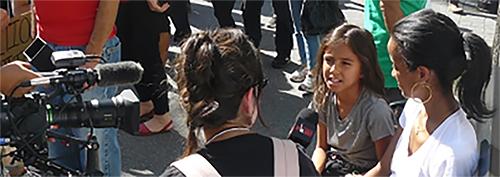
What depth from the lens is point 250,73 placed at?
1.89 m

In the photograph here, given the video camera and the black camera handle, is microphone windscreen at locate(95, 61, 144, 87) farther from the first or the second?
the black camera handle

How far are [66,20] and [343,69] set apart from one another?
1.08 metres

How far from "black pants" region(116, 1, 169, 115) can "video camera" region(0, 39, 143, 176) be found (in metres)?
2.16

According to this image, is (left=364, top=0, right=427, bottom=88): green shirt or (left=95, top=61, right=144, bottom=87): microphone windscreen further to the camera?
(left=364, top=0, right=427, bottom=88): green shirt

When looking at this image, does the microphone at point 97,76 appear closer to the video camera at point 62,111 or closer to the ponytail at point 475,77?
the video camera at point 62,111

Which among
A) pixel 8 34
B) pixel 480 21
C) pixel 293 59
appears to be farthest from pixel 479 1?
pixel 293 59

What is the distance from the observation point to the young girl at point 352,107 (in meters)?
2.88

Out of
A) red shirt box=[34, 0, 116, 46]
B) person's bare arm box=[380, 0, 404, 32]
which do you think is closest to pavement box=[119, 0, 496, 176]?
person's bare arm box=[380, 0, 404, 32]

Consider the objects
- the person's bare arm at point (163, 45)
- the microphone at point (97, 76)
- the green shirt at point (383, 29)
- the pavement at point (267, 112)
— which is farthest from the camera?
the person's bare arm at point (163, 45)

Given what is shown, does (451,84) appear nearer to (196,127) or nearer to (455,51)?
(455,51)

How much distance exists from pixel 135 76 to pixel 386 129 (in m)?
1.01

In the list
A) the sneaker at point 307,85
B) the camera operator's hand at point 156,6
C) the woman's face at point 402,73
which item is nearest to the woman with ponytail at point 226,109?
the woman's face at point 402,73

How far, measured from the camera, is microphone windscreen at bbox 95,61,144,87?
2074 mm

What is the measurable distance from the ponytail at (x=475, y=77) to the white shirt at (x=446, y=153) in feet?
0.11
